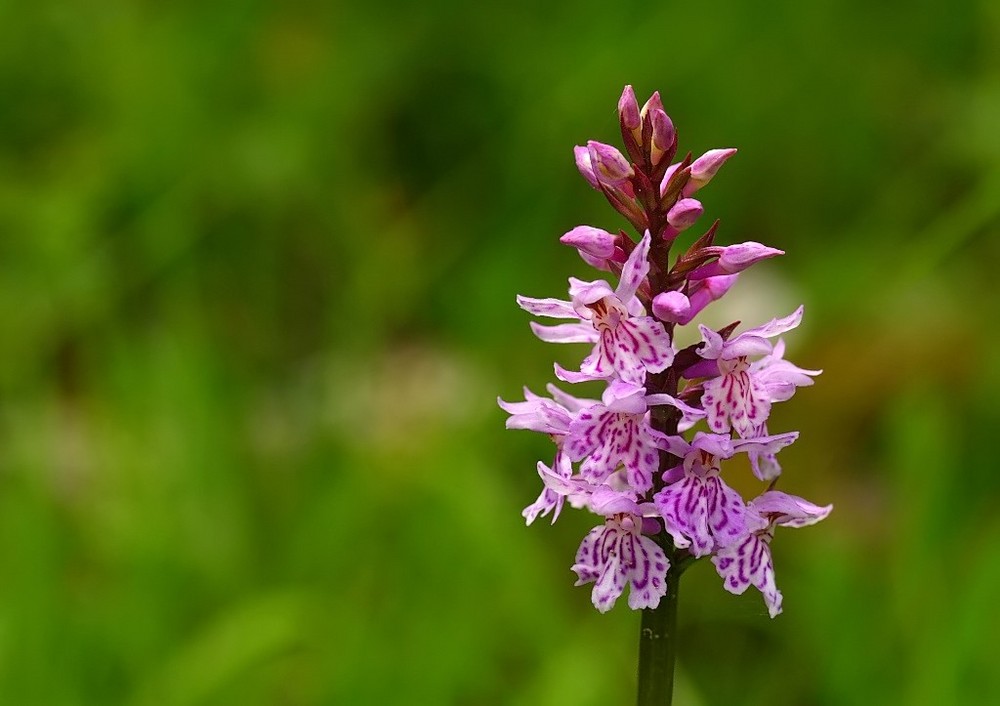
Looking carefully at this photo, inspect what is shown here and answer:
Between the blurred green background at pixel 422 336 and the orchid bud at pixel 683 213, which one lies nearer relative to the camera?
the orchid bud at pixel 683 213

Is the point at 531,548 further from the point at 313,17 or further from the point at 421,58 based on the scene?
the point at 313,17

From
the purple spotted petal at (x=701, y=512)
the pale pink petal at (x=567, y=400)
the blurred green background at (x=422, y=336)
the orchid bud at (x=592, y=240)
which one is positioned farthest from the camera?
the blurred green background at (x=422, y=336)

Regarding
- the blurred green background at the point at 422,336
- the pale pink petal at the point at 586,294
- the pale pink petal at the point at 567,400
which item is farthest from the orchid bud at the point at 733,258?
the blurred green background at the point at 422,336

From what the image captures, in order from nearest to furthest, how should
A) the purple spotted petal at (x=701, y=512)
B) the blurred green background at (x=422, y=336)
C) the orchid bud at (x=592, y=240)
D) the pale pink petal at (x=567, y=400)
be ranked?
1. the purple spotted petal at (x=701, y=512)
2. the orchid bud at (x=592, y=240)
3. the pale pink petal at (x=567, y=400)
4. the blurred green background at (x=422, y=336)

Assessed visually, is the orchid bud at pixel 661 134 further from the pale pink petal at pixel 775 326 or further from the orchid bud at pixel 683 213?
the pale pink petal at pixel 775 326

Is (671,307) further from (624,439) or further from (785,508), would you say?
(785,508)

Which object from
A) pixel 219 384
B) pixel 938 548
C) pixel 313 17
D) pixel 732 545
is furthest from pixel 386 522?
pixel 313 17

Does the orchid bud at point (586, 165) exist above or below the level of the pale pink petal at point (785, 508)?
above
